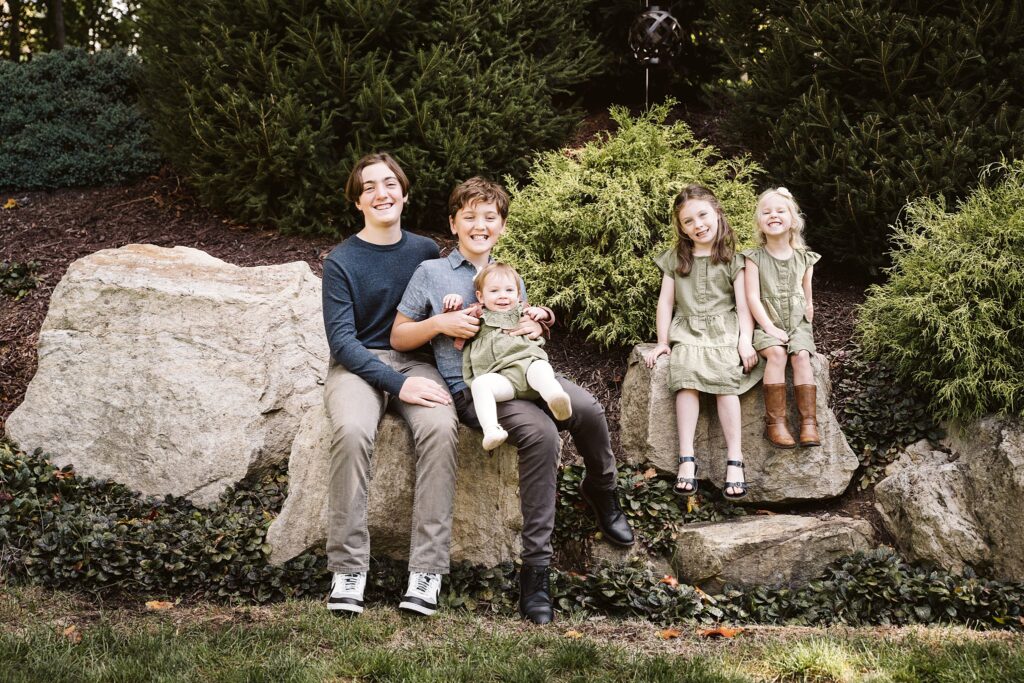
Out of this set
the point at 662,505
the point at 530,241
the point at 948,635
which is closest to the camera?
the point at 948,635

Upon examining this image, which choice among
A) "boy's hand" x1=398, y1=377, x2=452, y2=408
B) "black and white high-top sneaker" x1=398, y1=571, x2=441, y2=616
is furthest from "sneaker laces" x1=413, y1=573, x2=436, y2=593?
"boy's hand" x1=398, y1=377, x2=452, y2=408

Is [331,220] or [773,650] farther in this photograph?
[331,220]

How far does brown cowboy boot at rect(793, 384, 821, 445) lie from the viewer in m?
4.59

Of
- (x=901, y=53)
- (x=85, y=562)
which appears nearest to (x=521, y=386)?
(x=85, y=562)

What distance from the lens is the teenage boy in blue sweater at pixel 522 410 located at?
373 centimetres

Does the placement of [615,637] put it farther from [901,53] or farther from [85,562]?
[901,53]

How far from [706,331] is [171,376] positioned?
2981 millimetres

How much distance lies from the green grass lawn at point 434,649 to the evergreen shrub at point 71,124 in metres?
4.93

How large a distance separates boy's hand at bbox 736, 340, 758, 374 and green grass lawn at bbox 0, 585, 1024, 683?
1.47 m

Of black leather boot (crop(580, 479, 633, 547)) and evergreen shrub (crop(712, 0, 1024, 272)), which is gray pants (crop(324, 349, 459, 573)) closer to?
black leather boot (crop(580, 479, 633, 547))

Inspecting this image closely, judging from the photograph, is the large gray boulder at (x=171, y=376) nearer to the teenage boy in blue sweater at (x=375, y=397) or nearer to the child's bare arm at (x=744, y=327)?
the teenage boy in blue sweater at (x=375, y=397)

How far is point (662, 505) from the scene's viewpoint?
4.68 m

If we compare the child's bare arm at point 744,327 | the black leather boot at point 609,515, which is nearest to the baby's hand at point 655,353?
the child's bare arm at point 744,327

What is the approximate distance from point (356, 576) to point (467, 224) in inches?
65.5
